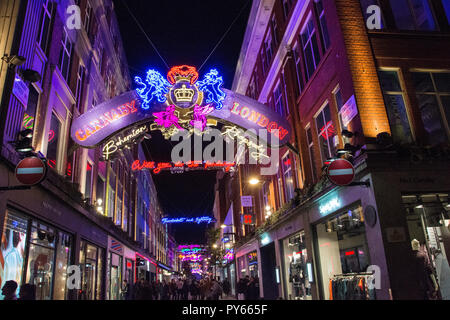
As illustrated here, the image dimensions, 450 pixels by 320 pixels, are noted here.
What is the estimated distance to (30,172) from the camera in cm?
768

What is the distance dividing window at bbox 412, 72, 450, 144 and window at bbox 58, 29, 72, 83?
13200 millimetres

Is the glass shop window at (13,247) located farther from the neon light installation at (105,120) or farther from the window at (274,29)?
the window at (274,29)

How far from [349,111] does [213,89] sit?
16.6ft

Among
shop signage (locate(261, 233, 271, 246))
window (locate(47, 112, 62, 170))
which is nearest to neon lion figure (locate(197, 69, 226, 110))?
window (locate(47, 112, 62, 170))

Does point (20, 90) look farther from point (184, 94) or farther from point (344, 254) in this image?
point (344, 254)

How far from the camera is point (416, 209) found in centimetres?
1025

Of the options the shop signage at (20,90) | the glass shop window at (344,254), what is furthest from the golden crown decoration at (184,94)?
the glass shop window at (344,254)

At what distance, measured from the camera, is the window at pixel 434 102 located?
10.4 m

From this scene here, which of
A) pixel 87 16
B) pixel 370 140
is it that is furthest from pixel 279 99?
pixel 87 16

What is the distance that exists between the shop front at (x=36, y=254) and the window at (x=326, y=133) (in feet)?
33.6

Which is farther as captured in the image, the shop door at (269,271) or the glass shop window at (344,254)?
the shop door at (269,271)

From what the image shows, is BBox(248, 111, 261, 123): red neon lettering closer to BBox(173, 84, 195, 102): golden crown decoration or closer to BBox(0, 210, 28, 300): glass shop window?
BBox(173, 84, 195, 102): golden crown decoration
